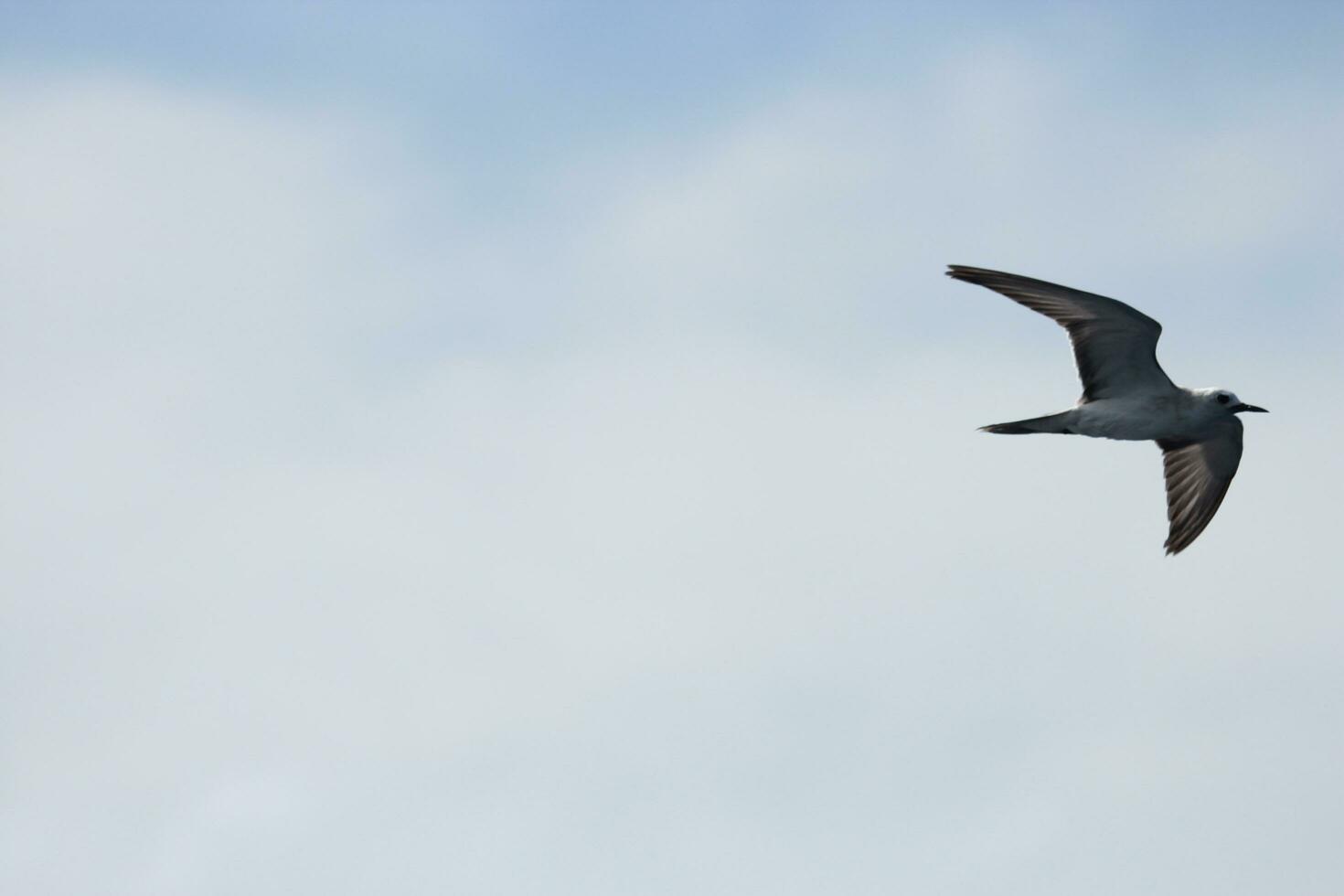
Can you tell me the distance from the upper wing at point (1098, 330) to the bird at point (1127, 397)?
0.02 m

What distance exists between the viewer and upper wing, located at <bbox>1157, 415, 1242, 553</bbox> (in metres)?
45.4

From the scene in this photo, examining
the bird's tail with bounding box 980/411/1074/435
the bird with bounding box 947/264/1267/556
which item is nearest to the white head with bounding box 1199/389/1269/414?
the bird with bounding box 947/264/1267/556

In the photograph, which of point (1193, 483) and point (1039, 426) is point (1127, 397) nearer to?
point (1039, 426)

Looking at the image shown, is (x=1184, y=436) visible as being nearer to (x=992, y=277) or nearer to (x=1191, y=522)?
(x=1191, y=522)

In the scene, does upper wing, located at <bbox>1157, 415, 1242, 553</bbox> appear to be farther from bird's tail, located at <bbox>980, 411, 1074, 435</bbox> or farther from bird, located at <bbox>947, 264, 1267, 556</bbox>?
bird's tail, located at <bbox>980, 411, 1074, 435</bbox>

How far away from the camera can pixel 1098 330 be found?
136ft

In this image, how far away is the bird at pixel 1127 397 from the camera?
4084 centimetres

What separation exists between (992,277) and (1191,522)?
10084mm

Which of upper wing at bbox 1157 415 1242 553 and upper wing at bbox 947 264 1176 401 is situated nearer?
upper wing at bbox 947 264 1176 401

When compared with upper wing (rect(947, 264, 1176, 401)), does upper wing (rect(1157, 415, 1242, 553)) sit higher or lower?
lower

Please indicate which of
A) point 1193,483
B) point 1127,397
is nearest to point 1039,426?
point 1127,397

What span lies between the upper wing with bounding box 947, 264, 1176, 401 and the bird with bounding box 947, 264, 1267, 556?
22 mm

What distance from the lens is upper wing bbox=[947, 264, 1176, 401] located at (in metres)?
40.6

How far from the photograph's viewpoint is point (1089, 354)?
42.1m
